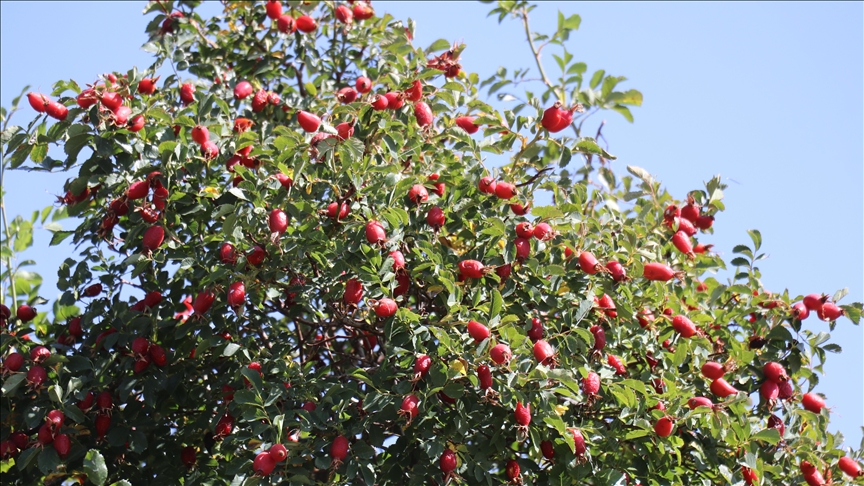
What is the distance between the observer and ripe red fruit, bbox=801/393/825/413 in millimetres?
3404

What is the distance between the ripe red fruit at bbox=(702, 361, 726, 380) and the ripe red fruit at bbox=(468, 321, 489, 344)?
0.98 meters

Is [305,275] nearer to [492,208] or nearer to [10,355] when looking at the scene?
[492,208]

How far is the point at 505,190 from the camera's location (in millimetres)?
3111

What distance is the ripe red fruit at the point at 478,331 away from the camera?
9.01ft

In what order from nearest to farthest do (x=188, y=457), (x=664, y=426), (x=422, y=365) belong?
1. (x=422, y=365)
2. (x=664, y=426)
3. (x=188, y=457)

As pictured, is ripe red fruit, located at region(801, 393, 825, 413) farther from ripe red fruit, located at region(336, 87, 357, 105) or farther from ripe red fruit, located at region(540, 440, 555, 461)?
ripe red fruit, located at region(336, 87, 357, 105)

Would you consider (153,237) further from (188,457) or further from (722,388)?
(722,388)

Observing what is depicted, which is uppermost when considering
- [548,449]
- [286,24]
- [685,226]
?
[286,24]

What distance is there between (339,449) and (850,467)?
2.03 m

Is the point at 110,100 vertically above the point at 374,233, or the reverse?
the point at 110,100

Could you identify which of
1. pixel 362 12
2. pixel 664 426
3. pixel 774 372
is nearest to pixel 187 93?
pixel 362 12

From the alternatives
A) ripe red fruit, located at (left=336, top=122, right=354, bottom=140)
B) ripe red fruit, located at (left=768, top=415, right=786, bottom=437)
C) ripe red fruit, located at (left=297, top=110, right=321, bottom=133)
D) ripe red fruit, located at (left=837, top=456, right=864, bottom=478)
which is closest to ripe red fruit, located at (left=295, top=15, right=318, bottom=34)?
ripe red fruit, located at (left=297, top=110, right=321, bottom=133)

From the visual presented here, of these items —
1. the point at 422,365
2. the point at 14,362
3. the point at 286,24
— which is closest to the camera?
the point at 422,365

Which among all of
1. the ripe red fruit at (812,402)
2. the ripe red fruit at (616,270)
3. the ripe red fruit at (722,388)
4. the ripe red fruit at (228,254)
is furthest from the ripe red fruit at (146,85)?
the ripe red fruit at (812,402)
